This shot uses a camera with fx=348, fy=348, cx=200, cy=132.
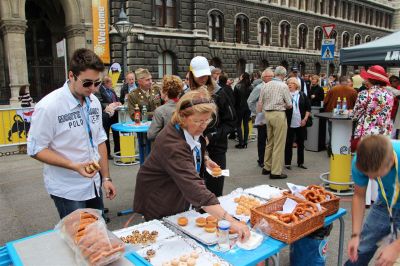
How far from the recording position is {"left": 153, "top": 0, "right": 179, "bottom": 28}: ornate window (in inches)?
915

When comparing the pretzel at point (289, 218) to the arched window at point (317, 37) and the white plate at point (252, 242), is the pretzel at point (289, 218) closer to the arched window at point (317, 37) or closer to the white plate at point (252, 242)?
the white plate at point (252, 242)

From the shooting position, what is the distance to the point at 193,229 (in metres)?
2.37

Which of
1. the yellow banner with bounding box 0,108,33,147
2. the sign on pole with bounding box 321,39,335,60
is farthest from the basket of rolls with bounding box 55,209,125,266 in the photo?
the sign on pole with bounding box 321,39,335,60

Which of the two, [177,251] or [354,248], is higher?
[177,251]

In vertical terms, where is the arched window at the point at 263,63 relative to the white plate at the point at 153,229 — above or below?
above

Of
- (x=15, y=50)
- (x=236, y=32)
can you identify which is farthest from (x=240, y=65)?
(x=15, y=50)

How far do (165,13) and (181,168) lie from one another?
23.0 m

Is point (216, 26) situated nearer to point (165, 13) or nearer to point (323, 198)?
A: point (165, 13)

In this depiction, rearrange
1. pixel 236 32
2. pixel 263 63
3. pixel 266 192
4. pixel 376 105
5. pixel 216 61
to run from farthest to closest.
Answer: pixel 263 63
pixel 236 32
pixel 216 61
pixel 376 105
pixel 266 192

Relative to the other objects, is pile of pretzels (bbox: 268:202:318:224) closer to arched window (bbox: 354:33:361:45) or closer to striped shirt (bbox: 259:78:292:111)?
striped shirt (bbox: 259:78:292:111)

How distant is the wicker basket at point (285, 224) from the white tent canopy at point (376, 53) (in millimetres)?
4090

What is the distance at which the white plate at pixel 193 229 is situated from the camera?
223 centimetres

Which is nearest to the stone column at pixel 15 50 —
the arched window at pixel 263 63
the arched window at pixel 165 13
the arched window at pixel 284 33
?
the arched window at pixel 165 13

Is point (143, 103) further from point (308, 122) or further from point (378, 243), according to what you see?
point (378, 243)
